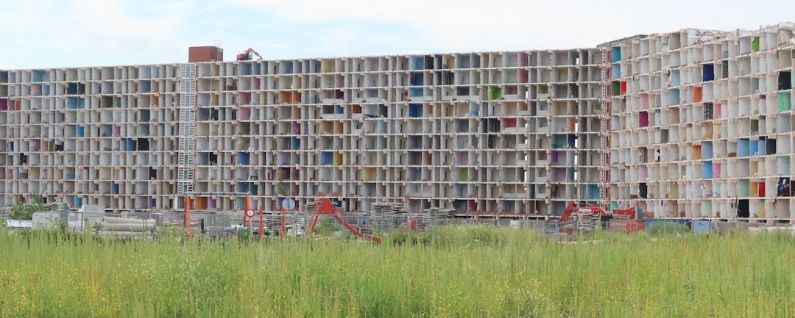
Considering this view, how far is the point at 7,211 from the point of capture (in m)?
58.5

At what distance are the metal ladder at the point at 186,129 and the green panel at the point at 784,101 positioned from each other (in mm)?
32249

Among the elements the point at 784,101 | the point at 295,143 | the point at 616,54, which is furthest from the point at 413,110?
the point at 784,101

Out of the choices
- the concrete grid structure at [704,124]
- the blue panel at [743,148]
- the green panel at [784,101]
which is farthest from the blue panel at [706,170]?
the green panel at [784,101]

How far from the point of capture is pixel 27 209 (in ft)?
190

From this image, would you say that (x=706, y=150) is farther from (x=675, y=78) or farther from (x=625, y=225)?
(x=625, y=225)

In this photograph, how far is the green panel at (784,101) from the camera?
45219 mm

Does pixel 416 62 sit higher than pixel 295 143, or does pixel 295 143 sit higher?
pixel 416 62

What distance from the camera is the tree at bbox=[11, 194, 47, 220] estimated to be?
54.3 meters

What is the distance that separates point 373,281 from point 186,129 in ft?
169

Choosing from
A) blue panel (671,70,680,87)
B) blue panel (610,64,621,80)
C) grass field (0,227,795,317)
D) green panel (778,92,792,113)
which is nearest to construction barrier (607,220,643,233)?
green panel (778,92,792,113)

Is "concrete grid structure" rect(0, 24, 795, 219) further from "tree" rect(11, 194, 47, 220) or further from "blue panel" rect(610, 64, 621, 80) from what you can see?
"tree" rect(11, 194, 47, 220)

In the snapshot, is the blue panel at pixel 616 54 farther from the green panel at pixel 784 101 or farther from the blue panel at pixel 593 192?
the green panel at pixel 784 101

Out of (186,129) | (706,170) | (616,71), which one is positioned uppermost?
(616,71)

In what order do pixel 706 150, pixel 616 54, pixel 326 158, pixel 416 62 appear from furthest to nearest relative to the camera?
pixel 326 158 < pixel 416 62 < pixel 616 54 < pixel 706 150
